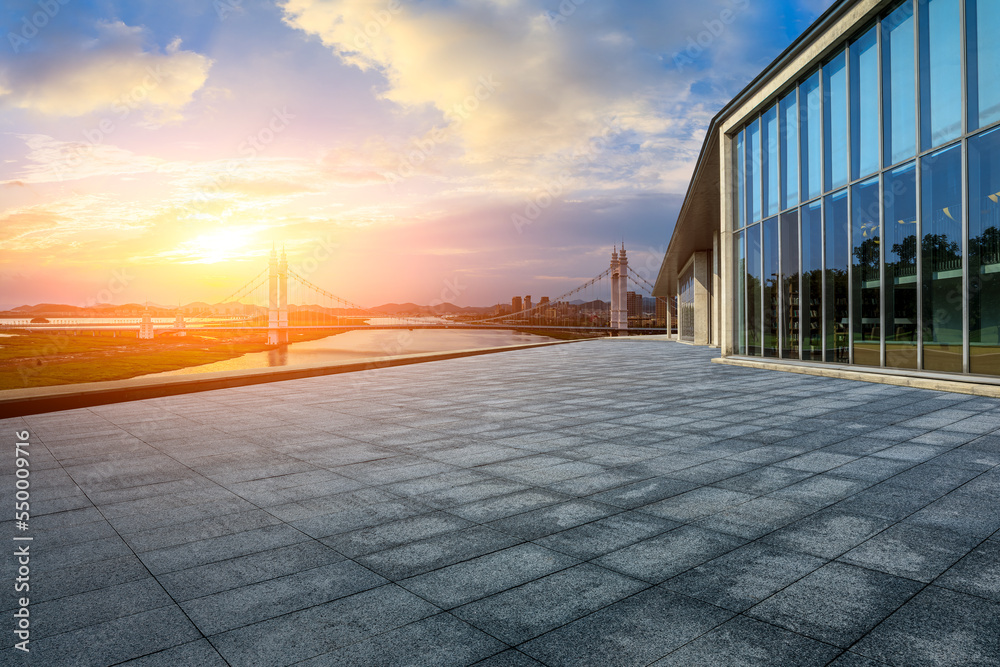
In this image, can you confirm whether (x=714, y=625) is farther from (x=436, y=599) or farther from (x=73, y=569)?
(x=73, y=569)

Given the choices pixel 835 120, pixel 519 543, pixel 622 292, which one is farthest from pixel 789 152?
pixel 622 292

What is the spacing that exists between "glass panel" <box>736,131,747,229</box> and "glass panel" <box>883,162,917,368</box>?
6225mm

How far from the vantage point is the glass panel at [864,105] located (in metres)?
12.5

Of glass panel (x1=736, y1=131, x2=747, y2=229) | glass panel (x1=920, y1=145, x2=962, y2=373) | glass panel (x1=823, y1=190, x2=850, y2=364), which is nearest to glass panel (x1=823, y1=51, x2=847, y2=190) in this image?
glass panel (x1=823, y1=190, x2=850, y2=364)

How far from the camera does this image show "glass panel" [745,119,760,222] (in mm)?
17391

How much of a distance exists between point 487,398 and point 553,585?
7493mm

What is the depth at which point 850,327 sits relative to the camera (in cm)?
1345

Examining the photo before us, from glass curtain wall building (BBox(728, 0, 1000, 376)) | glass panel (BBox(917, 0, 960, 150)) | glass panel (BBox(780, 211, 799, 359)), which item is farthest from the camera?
glass panel (BBox(780, 211, 799, 359))

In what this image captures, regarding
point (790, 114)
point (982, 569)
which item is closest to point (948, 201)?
point (790, 114)

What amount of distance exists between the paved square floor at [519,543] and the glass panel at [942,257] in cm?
386

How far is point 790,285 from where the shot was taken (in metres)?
15.7

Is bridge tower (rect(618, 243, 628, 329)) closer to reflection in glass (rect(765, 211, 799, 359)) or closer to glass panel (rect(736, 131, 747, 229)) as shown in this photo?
glass panel (rect(736, 131, 747, 229))

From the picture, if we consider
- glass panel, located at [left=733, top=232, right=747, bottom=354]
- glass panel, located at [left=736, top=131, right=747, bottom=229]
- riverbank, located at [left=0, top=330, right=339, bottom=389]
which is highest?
glass panel, located at [left=736, top=131, right=747, bottom=229]

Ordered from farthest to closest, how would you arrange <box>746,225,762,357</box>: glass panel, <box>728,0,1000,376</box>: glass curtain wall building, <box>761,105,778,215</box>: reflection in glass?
<box>746,225,762,357</box>: glass panel → <box>761,105,778,215</box>: reflection in glass → <box>728,0,1000,376</box>: glass curtain wall building
